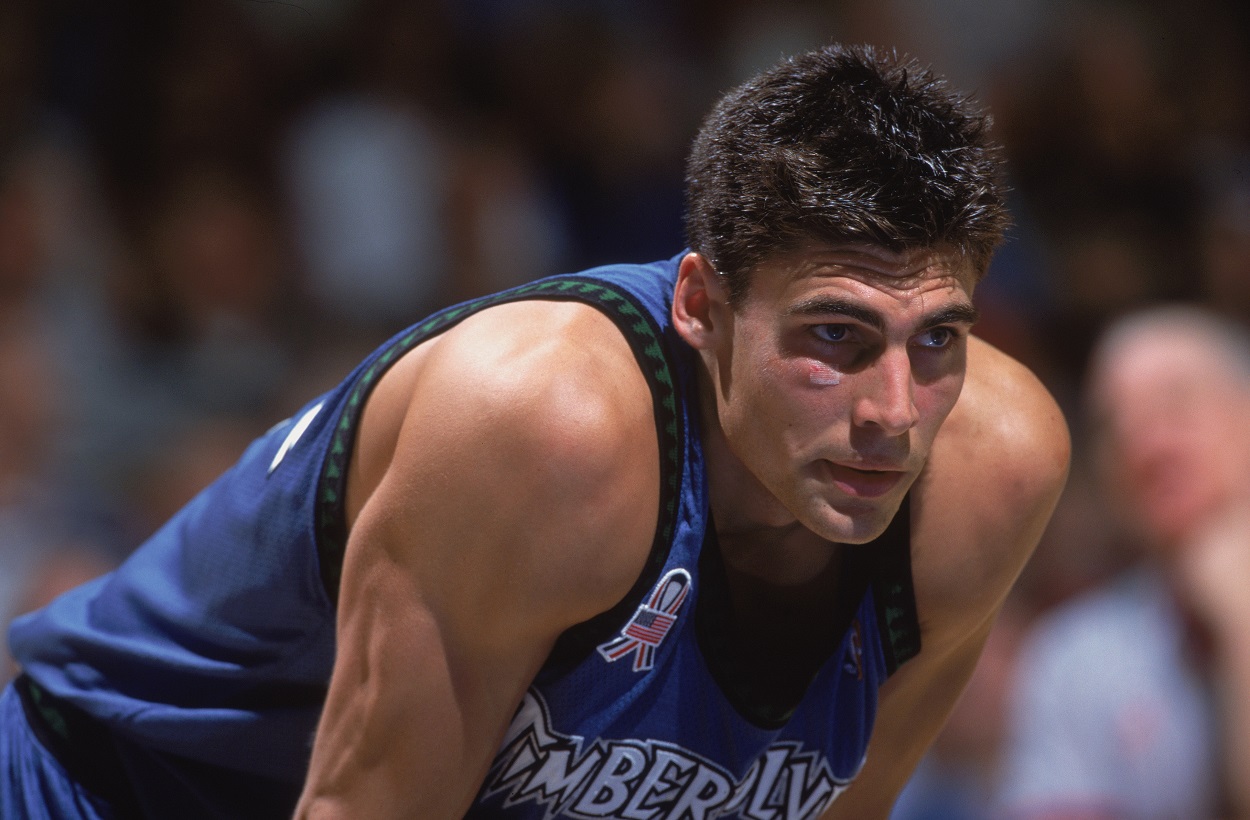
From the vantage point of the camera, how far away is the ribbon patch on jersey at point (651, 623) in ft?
6.04

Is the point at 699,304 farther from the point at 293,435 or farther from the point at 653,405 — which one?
the point at 293,435

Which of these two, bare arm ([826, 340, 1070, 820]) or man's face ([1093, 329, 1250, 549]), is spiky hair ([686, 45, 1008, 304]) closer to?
bare arm ([826, 340, 1070, 820])

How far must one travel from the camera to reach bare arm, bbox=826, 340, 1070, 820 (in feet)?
6.73

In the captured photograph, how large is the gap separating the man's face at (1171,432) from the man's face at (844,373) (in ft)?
6.24

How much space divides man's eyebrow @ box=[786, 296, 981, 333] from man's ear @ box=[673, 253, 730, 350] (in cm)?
12

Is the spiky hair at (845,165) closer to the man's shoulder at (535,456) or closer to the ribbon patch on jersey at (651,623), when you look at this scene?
the man's shoulder at (535,456)

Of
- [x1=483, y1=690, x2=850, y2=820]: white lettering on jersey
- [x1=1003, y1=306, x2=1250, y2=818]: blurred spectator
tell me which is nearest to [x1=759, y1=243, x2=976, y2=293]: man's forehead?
[x1=483, y1=690, x2=850, y2=820]: white lettering on jersey

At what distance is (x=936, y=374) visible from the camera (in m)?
1.82

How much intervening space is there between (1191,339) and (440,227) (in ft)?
7.70

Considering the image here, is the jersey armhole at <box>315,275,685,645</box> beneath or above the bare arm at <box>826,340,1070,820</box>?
above

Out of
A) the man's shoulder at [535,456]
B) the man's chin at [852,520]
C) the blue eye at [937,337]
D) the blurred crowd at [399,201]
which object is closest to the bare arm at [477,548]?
the man's shoulder at [535,456]

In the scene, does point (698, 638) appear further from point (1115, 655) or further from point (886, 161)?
point (1115, 655)

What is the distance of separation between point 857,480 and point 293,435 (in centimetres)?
78

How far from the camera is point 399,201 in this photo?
16.1 ft
